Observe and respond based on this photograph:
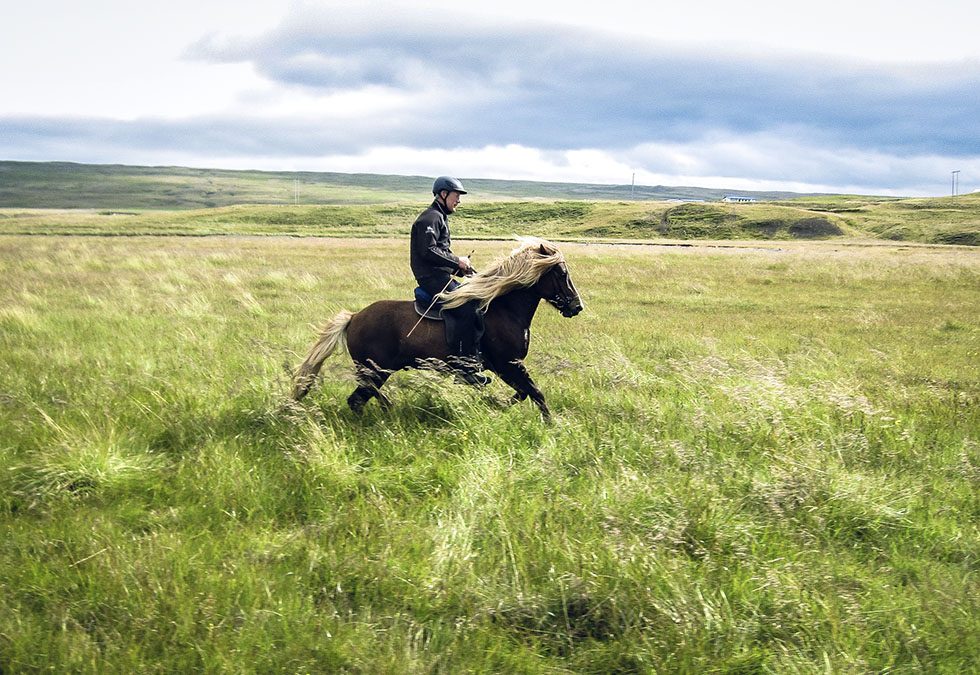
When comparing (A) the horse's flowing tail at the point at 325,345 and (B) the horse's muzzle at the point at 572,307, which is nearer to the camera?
(A) the horse's flowing tail at the point at 325,345

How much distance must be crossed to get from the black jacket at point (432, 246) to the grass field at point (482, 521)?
117cm

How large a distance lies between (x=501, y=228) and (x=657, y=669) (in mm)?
89508

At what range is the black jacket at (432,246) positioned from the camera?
7.50m

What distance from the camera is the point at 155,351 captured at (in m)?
10.5

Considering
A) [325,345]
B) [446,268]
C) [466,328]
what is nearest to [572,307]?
[466,328]

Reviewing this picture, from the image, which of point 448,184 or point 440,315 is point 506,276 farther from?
point 448,184

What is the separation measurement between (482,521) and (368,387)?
2.88 meters

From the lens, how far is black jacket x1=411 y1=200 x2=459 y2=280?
7.50 meters

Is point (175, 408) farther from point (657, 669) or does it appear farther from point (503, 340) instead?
point (657, 669)

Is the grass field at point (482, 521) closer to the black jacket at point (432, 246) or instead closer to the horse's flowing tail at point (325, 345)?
the horse's flowing tail at point (325, 345)

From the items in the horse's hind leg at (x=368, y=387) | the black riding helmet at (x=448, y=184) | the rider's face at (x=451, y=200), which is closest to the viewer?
the horse's hind leg at (x=368, y=387)

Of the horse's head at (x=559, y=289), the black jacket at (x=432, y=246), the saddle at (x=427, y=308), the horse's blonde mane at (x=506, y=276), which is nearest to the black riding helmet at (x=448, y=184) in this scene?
the black jacket at (x=432, y=246)

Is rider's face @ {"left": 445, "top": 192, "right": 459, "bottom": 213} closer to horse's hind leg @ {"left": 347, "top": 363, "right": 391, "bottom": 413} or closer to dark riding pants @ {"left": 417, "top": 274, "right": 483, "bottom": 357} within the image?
dark riding pants @ {"left": 417, "top": 274, "right": 483, "bottom": 357}

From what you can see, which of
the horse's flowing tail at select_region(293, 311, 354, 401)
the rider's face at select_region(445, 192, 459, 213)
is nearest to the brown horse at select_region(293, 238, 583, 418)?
the horse's flowing tail at select_region(293, 311, 354, 401)
